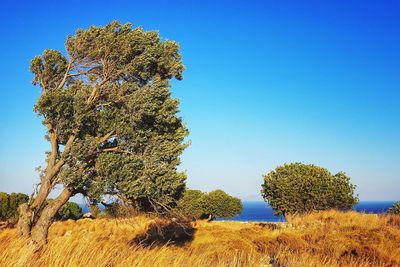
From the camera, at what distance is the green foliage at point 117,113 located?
1500 cm

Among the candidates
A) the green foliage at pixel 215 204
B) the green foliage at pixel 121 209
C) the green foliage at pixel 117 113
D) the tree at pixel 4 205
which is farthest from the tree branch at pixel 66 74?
the green foliage at pixel 215 204

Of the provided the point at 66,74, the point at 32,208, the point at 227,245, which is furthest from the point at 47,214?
the point at 227,245

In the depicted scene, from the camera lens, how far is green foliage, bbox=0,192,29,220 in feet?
116

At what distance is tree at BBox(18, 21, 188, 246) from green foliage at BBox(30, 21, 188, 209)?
1.6 inches

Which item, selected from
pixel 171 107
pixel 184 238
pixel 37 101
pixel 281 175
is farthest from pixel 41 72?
pixel 281 175

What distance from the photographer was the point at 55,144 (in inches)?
634

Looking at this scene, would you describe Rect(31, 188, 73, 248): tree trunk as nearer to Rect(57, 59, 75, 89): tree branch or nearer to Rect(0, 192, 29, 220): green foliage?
Rect(57, 59, 75, 89): tree branch

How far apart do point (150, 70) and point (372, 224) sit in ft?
60.6

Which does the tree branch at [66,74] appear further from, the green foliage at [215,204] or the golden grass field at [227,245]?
the green foliage at [215,204]

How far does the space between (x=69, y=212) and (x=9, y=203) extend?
782cm

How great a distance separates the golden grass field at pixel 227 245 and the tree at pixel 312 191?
9.45 m

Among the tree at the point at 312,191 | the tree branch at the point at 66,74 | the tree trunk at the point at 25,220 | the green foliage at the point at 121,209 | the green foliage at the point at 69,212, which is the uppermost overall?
the tree branch at the point at 66,74

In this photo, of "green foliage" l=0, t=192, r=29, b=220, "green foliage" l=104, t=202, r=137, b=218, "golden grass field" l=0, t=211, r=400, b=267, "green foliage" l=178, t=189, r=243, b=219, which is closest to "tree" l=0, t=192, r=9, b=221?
"green foliage" l=0, t=192, r=29, b=220

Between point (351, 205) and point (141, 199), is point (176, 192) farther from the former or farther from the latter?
point (351, 205)
